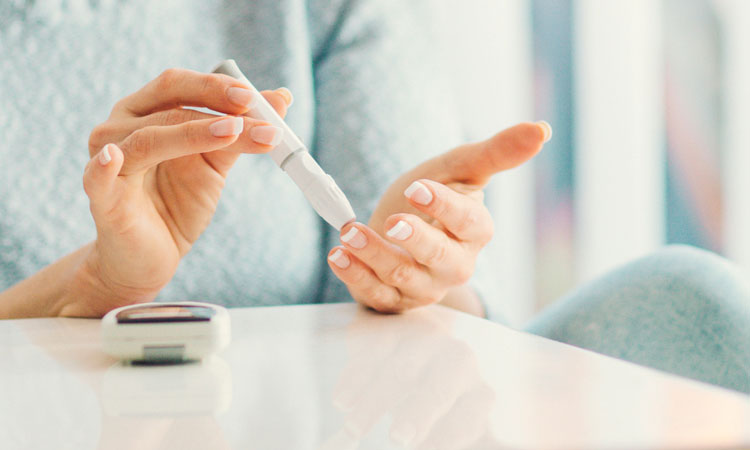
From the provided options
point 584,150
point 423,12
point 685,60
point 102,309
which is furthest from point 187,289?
point 685,60

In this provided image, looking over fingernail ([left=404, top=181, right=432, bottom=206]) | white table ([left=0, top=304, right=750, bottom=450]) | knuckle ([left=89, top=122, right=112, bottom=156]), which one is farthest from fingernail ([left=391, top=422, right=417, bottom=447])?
knuckle ([left=89, top=122, right=112, bottom=156])

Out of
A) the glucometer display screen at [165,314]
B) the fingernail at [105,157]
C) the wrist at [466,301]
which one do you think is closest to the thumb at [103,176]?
the fingernail at [105,157]

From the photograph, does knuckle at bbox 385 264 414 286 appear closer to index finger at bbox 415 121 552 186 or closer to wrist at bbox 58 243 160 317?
index finger at bbox 415 121 552 186

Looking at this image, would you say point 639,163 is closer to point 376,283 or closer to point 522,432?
point 376,283

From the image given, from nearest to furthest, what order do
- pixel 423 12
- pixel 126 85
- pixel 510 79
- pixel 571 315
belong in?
pixel 571 315 → pixel 126 85 → pixel 423 12 → pixel 510 79

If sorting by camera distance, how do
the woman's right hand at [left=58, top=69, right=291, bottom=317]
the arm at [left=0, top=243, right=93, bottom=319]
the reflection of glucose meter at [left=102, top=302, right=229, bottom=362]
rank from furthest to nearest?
the arm at [left=0, top=243, right=93, bottom=319]
the woman's right hand at [left=58, top=69, right=291, bottom=317]
the reflection of glucose meter at [left=102, top=302, right=229, bottom=362]

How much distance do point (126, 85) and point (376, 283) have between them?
42 cm

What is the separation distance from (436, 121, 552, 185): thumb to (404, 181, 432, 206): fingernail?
81mm

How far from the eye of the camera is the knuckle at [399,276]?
51 cm

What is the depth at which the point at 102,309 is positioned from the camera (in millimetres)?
540

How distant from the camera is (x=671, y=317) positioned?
1.95 ft

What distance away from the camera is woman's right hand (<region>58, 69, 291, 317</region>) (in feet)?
1.46

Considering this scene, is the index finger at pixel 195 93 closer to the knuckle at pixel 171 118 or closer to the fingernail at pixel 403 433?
the knuckle at pixel 171 118

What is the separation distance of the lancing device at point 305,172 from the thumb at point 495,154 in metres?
0.11
